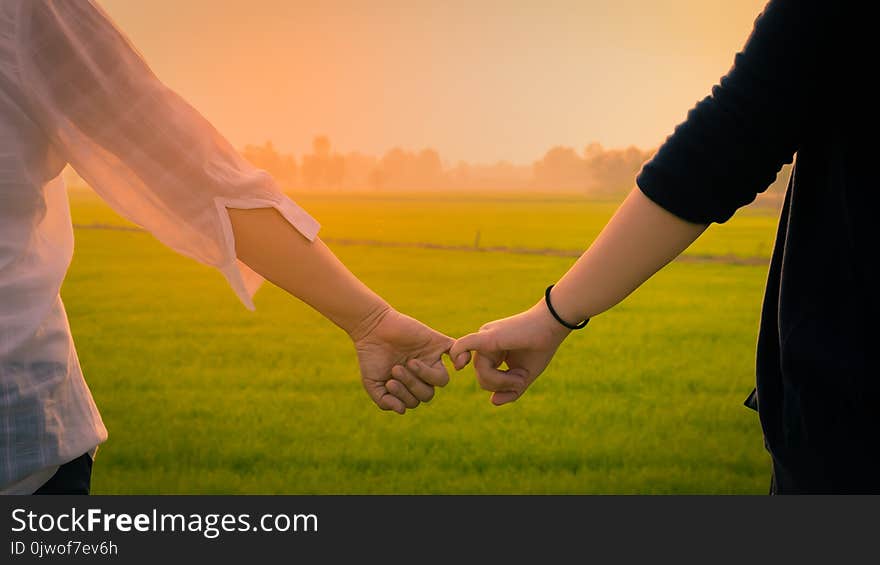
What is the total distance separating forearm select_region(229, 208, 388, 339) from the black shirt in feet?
2.47

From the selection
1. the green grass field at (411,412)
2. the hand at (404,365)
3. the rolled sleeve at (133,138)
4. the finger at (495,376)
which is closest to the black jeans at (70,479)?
the rolled sleeve at (133,138)

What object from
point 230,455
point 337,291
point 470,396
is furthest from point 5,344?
point 470,396

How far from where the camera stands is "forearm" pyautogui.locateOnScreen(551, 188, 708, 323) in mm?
1260

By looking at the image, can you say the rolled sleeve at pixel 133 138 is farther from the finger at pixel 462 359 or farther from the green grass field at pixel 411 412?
the green grass field at pixel 411 412

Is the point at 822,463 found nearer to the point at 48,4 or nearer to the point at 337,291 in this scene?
the point at 337,291

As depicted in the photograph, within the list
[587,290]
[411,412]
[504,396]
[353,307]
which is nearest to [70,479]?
[353,307]

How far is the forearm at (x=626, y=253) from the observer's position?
1.26 metres

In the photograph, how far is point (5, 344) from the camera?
110 centimetres

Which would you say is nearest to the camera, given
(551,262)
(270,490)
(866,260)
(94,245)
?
(866,260)

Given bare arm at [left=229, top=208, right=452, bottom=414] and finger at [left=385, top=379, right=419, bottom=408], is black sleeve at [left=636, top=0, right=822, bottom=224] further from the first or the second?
finger at [left=385, top=379, right=419, bottom=408]

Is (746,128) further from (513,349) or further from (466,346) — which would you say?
(466,346)

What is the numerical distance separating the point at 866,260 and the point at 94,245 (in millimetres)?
22635

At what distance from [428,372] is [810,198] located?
1247 mm

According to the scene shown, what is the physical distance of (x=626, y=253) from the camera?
52.9 inches
